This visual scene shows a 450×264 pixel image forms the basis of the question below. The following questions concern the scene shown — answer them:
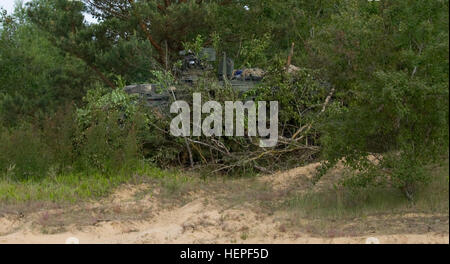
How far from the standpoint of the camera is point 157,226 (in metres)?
7.68

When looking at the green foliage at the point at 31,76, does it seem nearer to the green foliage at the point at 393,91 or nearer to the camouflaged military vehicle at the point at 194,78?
the camouflaged military vehicle at the point at 194,78

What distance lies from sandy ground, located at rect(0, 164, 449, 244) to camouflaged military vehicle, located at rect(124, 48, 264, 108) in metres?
3.99

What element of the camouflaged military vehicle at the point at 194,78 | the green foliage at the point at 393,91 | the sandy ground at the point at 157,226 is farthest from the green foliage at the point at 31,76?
the green foliage at the point at 393,91

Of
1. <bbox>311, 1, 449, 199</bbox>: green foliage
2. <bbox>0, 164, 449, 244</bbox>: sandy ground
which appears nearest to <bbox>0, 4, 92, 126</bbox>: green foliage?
<bbox>0, 164, 449, 244</bbox>: sandy ground

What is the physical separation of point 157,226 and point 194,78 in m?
5.89

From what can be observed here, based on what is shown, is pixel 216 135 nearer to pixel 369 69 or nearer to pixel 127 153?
pixel 127 153

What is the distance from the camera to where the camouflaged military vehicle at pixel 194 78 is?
41.2 feet

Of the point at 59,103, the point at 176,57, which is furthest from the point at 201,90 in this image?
the point at 59,103

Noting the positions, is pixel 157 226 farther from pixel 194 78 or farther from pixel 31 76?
pixel 31 76

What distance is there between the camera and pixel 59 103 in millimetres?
17531

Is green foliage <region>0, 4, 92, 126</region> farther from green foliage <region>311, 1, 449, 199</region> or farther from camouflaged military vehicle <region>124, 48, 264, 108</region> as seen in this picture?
green foliage <region>311, 1, 449, 199</region>

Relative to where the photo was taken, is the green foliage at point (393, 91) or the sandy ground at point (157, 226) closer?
the sandy ground at point (157, 226)

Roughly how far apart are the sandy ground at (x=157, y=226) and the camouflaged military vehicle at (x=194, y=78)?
13.1ft

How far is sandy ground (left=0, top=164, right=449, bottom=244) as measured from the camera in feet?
21.6
